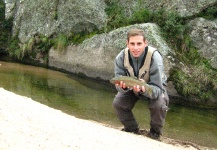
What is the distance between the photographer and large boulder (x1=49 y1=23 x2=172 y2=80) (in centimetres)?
1437

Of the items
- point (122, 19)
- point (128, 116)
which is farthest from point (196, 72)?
point (128, 116)

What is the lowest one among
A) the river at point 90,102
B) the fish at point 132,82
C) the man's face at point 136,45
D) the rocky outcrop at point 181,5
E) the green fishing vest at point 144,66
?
the river at point 90,102

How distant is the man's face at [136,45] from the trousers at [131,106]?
0.92m

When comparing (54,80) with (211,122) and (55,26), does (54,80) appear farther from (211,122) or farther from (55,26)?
(211,122)

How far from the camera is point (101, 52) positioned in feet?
51.0

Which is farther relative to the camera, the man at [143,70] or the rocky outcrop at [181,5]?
the rocky outcrop at [181,5]

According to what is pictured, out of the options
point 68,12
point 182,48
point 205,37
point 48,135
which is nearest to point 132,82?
point 48,135

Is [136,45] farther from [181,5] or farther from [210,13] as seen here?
[181,5]

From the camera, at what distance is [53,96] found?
476 inches

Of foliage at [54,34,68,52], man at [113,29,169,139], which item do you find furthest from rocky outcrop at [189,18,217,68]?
man at [113,29,169,139]

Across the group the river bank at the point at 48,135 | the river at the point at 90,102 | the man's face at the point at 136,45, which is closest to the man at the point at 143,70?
the man's face at the point at 136,45

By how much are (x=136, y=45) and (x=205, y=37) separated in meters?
7.99

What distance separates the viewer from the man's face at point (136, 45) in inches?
270

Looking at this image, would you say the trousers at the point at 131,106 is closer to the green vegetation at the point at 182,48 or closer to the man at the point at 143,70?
the man at the point at 143,70
